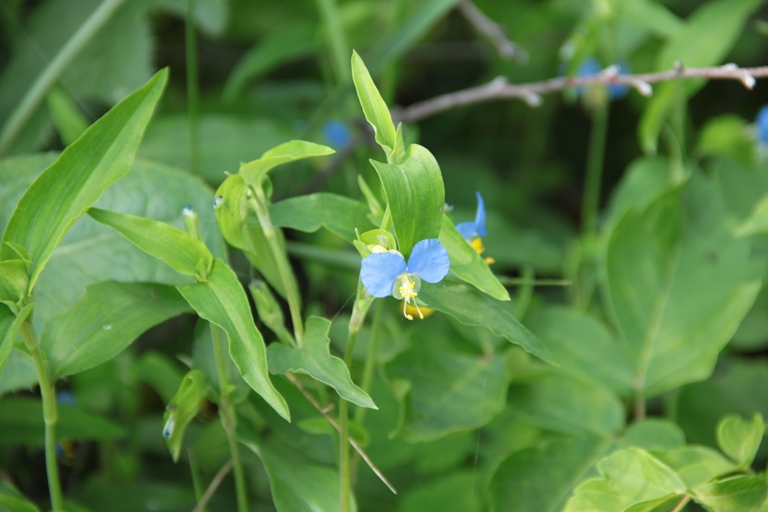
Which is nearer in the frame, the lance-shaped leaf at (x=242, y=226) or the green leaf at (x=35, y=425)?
the lance-shaped leaf at (x=242, y=226)

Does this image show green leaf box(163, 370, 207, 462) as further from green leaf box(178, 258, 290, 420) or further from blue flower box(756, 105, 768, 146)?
blue flower box(756, 105, 768, 146)

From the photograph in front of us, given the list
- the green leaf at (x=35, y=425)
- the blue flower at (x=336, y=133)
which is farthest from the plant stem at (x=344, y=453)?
the blue flower at (x=336, y=133)

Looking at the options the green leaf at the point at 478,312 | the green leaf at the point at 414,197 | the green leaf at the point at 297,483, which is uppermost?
the green leaf at the point at 414,197

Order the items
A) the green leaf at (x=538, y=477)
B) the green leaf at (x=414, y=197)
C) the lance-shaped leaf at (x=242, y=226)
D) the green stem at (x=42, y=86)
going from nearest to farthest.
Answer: the green leaf at (x=414, y=197)
the lance-shaped leaf at (x=242, y=226)
the green leaf at (x=538, y=477)
the green stem at (x=42, y=86)

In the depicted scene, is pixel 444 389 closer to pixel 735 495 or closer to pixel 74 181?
pixel 735 495

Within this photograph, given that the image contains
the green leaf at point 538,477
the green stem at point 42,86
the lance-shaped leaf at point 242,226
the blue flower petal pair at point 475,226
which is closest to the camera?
the lance-shaped leaf at point 242,226

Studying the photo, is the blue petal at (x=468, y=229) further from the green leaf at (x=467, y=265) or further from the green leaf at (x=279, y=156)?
the green leaf at (x=279, y=156)

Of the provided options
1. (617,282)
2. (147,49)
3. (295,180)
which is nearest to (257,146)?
(295,180)

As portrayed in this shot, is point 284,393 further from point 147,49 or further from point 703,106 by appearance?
point 703,106
